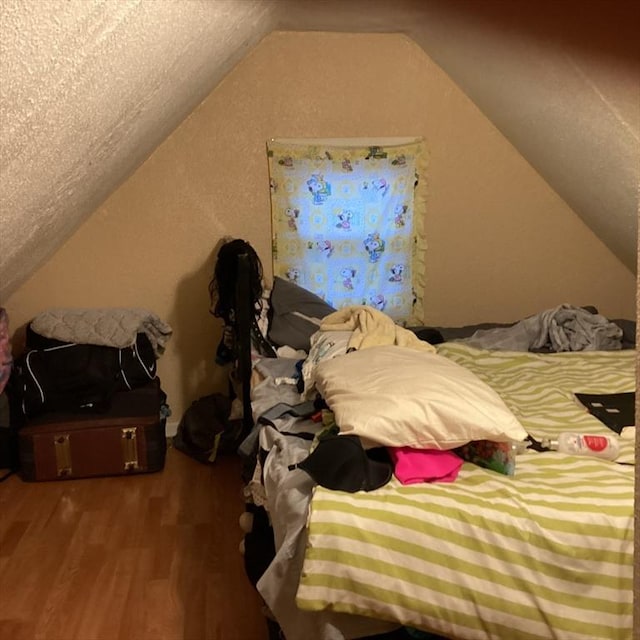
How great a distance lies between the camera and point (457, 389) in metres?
1.88

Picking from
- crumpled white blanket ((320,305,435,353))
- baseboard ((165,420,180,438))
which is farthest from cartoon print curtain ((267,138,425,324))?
baseboard ((165,420,180,438))

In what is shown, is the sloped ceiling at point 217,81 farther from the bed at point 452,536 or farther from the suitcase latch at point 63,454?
the bed at point 452,536

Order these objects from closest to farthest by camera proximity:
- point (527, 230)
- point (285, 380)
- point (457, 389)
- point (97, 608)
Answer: point (457, 389) → point (97, 608) → point (285, 380) → point (527, 230)

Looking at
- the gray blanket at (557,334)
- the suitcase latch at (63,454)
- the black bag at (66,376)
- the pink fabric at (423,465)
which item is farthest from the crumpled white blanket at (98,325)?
the pink fabric at (423,465)

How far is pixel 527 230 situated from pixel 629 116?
1.53m

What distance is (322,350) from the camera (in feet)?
8.84

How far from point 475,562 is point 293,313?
188cm

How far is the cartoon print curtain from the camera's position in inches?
145

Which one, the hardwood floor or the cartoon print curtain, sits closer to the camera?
the hardwood floor

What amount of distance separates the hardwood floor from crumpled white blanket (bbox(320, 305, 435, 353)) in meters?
0.87

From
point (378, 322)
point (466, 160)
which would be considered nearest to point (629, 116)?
point (378, 322)

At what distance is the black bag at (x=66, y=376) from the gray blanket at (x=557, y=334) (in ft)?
5.31

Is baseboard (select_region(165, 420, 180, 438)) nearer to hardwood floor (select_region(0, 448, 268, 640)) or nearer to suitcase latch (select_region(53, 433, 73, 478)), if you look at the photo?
hardwood floor (select_region(0, 448, 268, 640))

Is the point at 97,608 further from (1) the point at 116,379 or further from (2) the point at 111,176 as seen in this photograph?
(2) the point at 111,176
